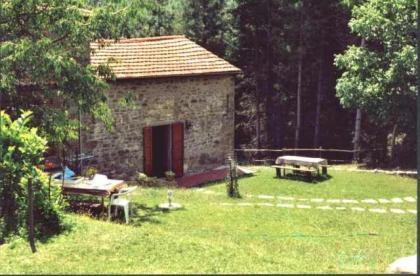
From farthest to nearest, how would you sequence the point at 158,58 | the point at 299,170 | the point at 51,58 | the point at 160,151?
1. the point at 160,151
2. the point at 158,58
3. the point at 299,170
4. the point at 51,58

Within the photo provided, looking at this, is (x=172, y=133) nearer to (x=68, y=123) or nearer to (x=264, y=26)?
(x=68, y=123)

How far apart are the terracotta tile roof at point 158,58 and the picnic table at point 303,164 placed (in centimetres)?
412

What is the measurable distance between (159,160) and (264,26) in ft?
42.7

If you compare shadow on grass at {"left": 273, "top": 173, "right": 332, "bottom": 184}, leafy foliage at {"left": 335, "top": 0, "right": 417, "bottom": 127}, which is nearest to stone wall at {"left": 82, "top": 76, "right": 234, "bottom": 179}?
shadow on grass at {"left": 273, "top": 173, "right": 332, "bottom": 184}

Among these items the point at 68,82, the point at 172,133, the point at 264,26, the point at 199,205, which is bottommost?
the point at 199,205

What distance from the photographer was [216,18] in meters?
34.8

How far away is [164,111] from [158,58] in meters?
2.17

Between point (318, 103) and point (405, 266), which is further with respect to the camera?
point (318, 103)

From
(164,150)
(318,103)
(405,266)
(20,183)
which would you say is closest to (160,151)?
(164,150)

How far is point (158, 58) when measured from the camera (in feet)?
69.1

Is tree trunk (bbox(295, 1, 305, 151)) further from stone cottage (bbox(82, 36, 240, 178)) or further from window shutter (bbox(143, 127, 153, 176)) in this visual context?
window shutter (bbox(143, 127, 153, 176))

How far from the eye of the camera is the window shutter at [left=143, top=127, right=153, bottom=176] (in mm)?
19891

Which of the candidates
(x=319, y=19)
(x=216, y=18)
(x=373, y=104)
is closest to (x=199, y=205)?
(x=373, y=104)

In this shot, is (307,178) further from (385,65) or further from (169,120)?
(385,65)
